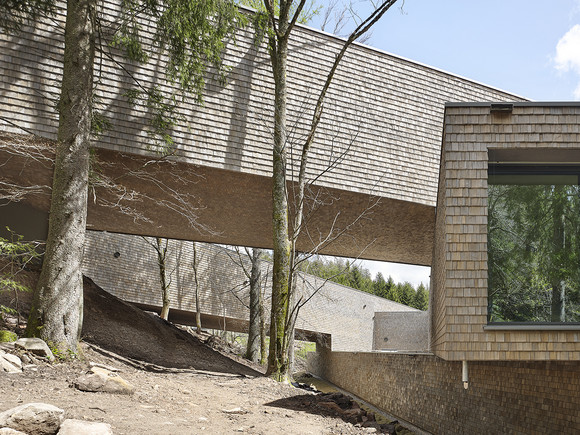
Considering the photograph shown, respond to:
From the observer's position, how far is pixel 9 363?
5.19 meters

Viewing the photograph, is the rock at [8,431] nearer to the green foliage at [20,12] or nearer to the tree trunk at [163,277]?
the green foliage at [20,12]

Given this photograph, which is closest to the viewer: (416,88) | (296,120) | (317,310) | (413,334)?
(296,120)

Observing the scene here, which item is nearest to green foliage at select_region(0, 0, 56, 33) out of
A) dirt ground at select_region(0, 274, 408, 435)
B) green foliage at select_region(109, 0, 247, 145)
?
green foliage at select_region(109, 0, 247, 145)

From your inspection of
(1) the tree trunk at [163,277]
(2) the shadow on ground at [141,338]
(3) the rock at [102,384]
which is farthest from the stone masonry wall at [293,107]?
(1) the tree trunk at [163,277]

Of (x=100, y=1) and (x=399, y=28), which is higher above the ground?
(x=100, y=1)

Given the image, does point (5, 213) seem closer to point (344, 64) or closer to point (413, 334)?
point (344, 64)

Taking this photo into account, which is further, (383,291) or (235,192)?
(383,291)

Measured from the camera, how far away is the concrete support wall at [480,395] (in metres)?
6.02

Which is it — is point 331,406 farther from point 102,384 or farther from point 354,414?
point 102,384

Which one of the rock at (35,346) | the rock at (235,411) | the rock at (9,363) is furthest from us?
the rock at (35,346)

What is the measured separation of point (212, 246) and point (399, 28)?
1158 centimetres

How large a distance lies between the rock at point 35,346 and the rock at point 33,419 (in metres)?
2.37

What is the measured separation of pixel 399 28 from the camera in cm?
745

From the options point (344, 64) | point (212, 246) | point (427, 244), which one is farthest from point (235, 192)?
point (212, 246)
